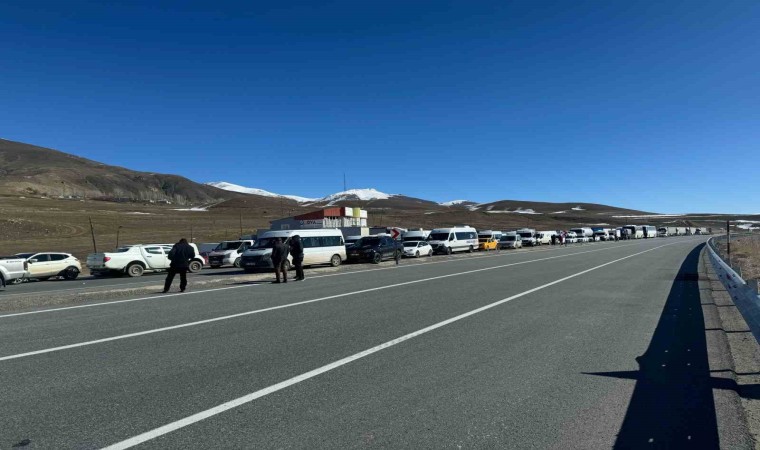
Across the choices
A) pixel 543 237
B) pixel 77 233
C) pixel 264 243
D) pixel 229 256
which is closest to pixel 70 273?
pixel 229 256

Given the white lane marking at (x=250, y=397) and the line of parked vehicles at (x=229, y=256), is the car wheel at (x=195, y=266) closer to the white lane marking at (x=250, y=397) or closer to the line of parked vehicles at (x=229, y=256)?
the line of parked vehicles at (x=229, y=256)

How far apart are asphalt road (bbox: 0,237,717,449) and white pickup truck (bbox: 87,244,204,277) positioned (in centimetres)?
1450

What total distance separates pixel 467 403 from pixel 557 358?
93.9 inches

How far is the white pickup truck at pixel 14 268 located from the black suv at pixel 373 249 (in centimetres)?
1628

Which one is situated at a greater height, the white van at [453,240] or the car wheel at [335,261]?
the white van at [453,240]

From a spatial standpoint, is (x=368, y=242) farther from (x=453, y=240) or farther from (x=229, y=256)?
(x=453, y=240)

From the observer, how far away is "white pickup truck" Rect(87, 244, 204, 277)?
24641mm

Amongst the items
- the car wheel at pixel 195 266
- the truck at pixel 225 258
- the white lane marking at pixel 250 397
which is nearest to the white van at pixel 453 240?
the truck at pixel 225 258

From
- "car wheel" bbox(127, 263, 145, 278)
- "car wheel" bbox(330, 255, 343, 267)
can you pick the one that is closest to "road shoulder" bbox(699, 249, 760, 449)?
"car wheel" bbox(330, 255, 343, 267)

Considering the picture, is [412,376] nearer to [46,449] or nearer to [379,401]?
[379,401]

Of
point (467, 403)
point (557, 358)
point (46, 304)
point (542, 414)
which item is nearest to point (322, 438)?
point (467, 403)

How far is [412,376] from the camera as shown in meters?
5.89

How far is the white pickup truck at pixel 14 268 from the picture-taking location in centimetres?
2197

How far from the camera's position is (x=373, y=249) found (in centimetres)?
3022
